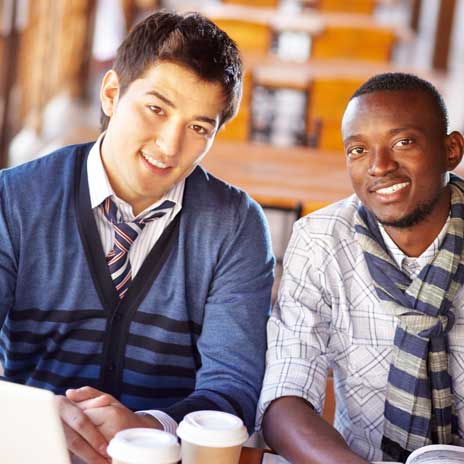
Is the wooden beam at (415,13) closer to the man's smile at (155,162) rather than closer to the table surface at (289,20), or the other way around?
the table surface at (289,20)

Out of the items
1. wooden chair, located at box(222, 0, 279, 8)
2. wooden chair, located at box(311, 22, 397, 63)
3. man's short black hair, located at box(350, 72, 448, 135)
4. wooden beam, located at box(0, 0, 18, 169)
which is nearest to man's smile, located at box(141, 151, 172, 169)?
man's short black hair, located at box(350, 72, 448, 135)

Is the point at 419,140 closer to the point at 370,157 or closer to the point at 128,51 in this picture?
the point at 370,157

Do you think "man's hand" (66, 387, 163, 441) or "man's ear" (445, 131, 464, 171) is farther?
"man's ear" (445, 131, 464, 171)

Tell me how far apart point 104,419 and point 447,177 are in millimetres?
827

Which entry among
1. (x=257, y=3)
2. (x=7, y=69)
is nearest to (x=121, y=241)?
(x=7, y=69)

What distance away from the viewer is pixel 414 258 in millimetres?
1646

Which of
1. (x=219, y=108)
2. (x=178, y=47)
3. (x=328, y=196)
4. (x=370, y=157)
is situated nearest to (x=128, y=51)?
(x=178, y=47)

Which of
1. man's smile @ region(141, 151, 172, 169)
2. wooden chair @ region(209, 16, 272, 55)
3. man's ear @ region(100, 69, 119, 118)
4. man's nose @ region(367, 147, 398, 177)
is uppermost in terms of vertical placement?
wooden chair @ region(209, 16, 272, 55)

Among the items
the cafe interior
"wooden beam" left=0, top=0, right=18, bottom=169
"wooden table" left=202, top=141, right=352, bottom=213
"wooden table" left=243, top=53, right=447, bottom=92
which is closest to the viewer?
"wooden table" left=202, top=141, right=352, bottom=213

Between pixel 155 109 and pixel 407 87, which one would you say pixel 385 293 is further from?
pixel 155 109

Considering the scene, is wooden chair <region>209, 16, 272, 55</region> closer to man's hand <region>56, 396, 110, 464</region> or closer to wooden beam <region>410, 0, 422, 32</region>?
wooden beam <region>410, 0, 422, 32</region>

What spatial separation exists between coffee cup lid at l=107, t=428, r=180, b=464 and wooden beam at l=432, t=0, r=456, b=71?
882 cm

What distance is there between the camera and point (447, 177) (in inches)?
66.2

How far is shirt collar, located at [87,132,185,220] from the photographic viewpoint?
167cm
